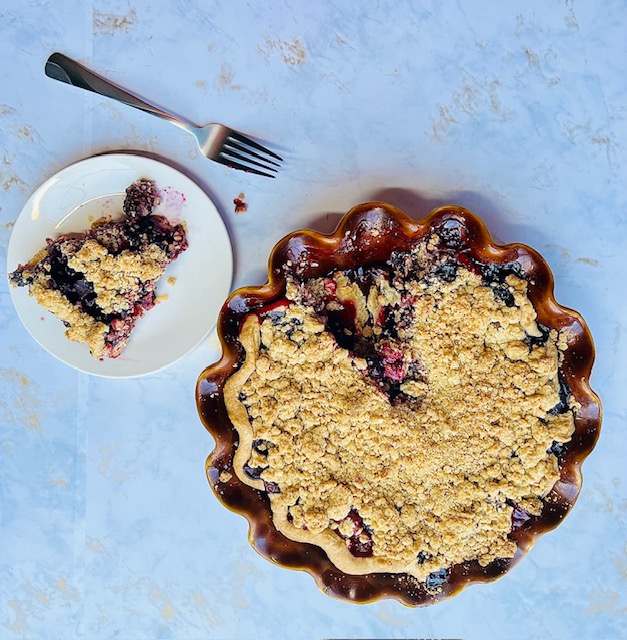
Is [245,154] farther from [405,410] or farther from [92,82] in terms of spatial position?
[405,410]

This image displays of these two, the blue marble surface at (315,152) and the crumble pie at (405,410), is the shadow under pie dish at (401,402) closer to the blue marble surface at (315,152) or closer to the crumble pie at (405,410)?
the crumble pie at (405,410)

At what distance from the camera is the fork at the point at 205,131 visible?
208 centimetres

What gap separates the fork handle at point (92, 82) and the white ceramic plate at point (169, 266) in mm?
179

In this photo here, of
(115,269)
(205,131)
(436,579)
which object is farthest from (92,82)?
(436,579)

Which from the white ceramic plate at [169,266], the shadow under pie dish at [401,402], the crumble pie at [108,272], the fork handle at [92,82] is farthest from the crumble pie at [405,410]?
the fork handle at [92,82]

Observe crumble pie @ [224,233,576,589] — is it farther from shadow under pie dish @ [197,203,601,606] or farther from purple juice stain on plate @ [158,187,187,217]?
purple juice stain on plate @ [158,187,187,217]

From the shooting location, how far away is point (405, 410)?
6.16 feet

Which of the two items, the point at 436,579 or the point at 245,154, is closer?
the point at 436,579

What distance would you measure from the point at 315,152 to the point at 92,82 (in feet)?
2.64

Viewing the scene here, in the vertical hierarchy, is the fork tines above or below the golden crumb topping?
above

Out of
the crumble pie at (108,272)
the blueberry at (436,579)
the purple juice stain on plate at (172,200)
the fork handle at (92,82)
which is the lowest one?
the blueberry at (436,579)

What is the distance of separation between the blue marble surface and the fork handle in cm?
4

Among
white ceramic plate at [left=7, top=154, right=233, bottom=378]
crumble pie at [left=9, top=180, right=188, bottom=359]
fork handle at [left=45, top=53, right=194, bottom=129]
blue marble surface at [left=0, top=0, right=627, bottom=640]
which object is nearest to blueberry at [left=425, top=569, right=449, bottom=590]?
blue marble surface at [left=0, top=0, right=627, bottom=640]

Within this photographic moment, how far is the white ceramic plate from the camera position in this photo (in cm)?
205
